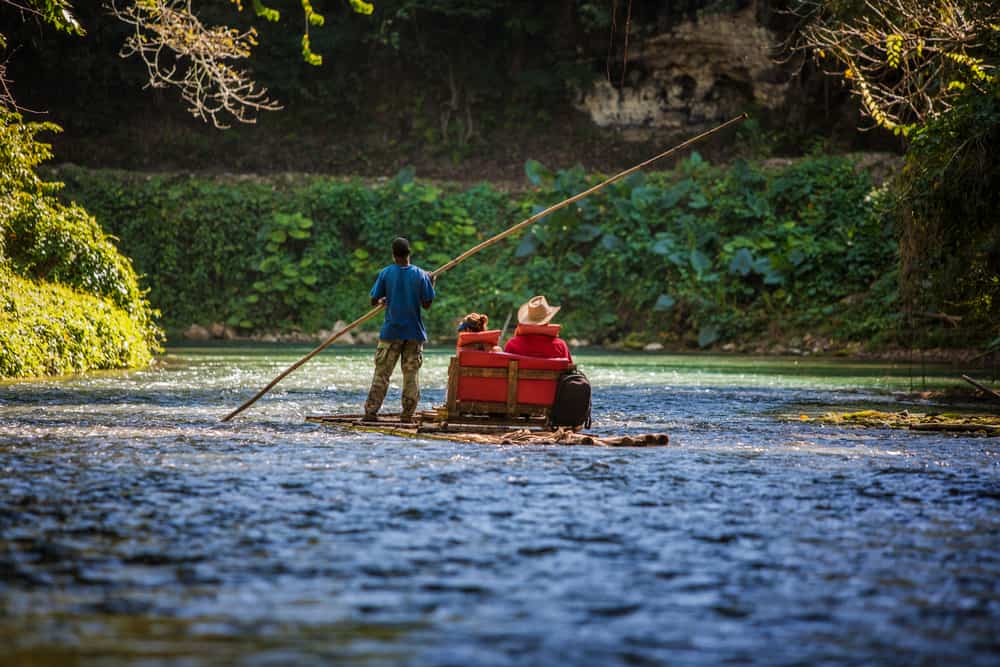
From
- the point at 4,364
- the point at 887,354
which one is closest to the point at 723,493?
the point at 4,364

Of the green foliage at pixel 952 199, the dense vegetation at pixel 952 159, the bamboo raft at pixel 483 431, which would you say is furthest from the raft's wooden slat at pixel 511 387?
the green foliage at pixel 952 199

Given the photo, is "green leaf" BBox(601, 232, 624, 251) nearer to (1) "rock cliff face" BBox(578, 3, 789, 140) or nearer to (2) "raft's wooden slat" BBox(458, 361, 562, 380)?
(1) "rock cliff face" BBox(578, 3, 789, 140)

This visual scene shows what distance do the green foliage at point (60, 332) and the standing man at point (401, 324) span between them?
790 cm

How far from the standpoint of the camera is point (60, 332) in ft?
66.1

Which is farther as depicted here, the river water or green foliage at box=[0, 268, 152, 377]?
green foliage at box=[0, 268, 152, 377]

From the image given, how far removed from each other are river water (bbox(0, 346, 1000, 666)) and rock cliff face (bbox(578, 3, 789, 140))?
26.6 meters

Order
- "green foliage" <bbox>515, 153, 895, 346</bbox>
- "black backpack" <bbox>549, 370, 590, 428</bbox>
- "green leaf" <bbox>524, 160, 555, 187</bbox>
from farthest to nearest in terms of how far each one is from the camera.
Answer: "green leaf" <bbox>524, 160, 555, 187</bbox> → "green foliage" <bbox>515, 153, 895, 346</bbox> → "black backpack" <bbox>549, 370, 590, 428</bbox>

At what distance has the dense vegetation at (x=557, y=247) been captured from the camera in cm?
3039

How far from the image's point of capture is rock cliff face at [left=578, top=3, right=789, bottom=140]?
3703 centimetres

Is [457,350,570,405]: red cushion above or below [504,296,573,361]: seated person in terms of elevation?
below

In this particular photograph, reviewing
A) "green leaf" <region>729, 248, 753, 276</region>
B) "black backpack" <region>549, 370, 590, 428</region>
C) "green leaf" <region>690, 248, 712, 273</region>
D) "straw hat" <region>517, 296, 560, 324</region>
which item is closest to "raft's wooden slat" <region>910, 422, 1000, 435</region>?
"black backpack" <region>549, 370, 590, 428</region>

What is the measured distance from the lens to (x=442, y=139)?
41.3 metres

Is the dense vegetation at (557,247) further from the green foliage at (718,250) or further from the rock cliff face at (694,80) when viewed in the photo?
the rock cliff face at (694,80)

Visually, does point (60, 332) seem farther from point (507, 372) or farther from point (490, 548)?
point (490, 548)
